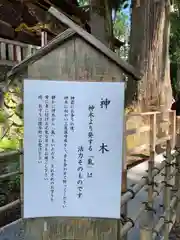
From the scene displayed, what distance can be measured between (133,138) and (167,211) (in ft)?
7.58

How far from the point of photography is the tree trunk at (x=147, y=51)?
20.1 ft

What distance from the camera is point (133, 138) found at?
16.5 ft

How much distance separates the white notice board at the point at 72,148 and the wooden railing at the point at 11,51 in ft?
15.6

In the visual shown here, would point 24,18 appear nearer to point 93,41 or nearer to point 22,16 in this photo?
point 22,16

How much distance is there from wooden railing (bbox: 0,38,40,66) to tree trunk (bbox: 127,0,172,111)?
1992mm

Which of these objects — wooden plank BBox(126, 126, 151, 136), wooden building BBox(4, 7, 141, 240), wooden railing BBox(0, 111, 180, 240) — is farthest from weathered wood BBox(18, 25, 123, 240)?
wooden plank BBox(126, 126, 151, 136)

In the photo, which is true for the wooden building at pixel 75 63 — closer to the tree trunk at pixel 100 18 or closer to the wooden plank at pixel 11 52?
the tree trunk at pixel 100 18

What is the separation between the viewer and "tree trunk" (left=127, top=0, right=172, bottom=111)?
613 centimetres

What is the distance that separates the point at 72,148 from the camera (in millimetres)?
1387

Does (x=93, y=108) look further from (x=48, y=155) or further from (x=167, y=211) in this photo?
(x=167, y=211)

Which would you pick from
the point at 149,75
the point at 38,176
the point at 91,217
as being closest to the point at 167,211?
the point at 91,217

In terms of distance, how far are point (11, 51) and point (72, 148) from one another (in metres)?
5.30

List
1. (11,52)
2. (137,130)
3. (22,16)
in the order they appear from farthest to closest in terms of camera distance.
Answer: (22,16) < (11,52) < (137,130)

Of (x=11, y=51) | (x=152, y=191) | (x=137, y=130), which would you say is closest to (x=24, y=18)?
(x=11, y=51)
